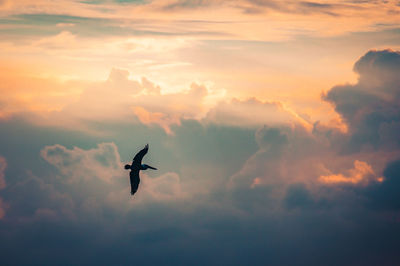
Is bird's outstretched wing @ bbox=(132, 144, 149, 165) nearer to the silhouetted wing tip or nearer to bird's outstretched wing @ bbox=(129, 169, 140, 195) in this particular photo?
the silhouetted wing tip

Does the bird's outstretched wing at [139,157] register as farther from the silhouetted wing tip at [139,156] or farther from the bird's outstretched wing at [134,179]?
the bird's outstretched wing at [134,179]

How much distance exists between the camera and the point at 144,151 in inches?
3841

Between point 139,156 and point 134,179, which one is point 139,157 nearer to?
point 139,156

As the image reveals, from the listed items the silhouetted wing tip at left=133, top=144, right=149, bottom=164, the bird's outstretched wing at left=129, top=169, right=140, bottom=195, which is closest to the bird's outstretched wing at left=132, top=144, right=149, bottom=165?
the silhouetted wing tip at left=133, top=144, right=149, bottom=164

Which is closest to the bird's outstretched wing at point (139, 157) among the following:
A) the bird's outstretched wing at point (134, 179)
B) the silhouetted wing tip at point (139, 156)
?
the silhouetted wing tip at point (139, 156)

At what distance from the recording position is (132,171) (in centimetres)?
10331

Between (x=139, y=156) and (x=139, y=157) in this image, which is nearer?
(x=139, y=156)

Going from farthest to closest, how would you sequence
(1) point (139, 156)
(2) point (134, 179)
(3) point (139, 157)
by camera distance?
1. (2) point (134, 179)
2. (3) point (139, 157)
3. (1) point (139, 156)

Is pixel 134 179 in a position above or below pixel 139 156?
below

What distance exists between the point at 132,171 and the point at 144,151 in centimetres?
772

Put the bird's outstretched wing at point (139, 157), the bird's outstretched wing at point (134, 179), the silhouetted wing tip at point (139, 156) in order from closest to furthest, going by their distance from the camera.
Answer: the silhouetted wing tip at point (139, 156)
the bird's outstretched wing at point (139, 157)
the bird's outstretched wing at point (134, 179)

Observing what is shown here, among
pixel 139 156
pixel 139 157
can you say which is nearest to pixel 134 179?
pixel 139 157

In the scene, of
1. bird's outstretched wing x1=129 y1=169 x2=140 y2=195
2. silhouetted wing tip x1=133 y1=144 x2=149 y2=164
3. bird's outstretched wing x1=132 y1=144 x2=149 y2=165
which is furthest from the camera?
bird's outstretched wing x1=129 y1=169 x2=140 y2=195

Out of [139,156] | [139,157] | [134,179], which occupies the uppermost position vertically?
[139,156]
